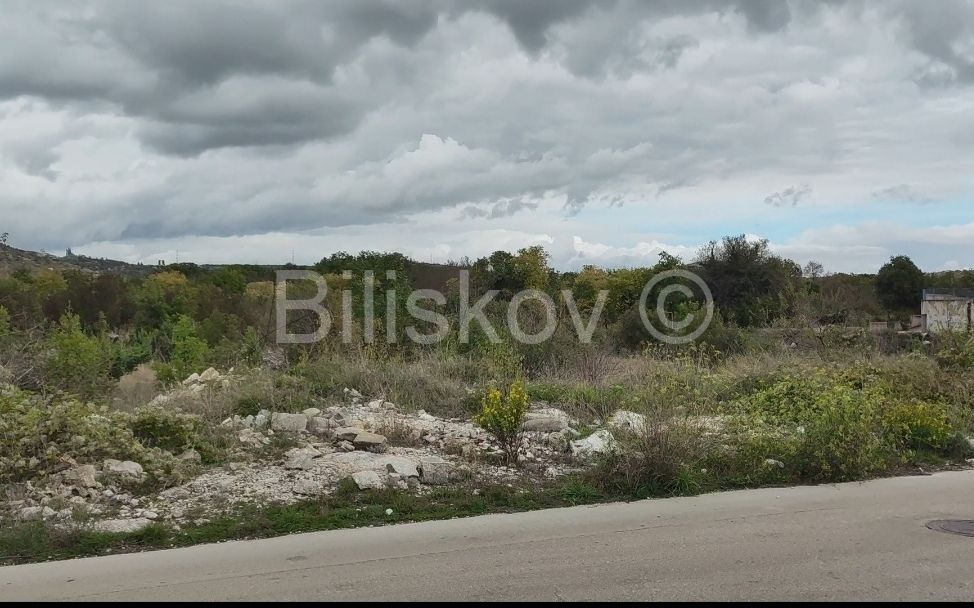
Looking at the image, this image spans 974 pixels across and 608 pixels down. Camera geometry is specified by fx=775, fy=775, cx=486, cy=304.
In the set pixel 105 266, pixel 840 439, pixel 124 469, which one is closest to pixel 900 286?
pixel 840 439

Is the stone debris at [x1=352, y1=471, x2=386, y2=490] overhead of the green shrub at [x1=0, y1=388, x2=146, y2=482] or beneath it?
beneath

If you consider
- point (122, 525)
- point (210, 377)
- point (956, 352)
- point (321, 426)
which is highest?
point (956, 352)

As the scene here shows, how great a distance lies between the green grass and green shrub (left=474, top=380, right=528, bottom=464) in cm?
94

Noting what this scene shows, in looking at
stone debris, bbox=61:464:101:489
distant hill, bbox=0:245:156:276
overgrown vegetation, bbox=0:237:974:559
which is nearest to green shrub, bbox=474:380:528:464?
overgrown vegetation, bbox=0:237:974:559

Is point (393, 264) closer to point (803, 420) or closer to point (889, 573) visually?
point (803, 420)

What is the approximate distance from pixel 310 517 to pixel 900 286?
159 feet

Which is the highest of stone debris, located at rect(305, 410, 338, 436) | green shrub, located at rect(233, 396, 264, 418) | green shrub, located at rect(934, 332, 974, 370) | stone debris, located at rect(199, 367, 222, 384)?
green shrub, located at rect(934, 332, 974, 370)

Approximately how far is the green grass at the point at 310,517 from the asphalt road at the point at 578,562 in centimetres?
23

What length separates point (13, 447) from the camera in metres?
7.56

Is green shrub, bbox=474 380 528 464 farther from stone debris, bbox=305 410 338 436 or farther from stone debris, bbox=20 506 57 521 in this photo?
stone debris, bbox=20 506 57 521

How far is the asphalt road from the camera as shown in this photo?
Answer: 501 cm

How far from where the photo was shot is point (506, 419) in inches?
335

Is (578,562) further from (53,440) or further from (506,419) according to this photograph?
(53,440)

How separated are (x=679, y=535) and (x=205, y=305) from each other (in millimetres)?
27656
